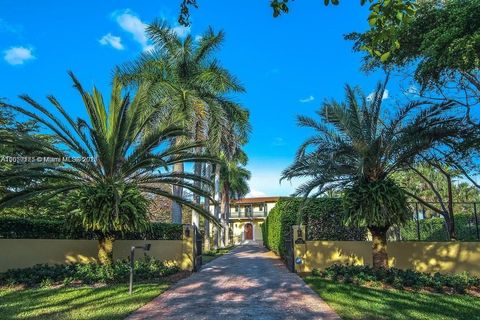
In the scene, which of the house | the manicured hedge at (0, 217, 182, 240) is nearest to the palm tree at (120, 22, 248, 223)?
the manicured hedge at (0, 217, 182, 240)

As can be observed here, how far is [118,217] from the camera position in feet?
33.8

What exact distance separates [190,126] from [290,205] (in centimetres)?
629

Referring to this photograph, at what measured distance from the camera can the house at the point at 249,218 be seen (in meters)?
57.9

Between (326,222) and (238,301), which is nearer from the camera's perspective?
(238,301)

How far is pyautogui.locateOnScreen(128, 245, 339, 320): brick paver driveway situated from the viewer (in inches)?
262

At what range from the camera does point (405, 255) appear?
482 inches

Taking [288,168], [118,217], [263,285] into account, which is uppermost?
[288,168]

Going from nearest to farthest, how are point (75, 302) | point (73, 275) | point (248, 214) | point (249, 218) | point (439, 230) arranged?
point (75, 302) < point (73, 275) < point (439, 230) < point (249, 218) < point (248, 214)

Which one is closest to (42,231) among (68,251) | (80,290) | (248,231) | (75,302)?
(68,251)

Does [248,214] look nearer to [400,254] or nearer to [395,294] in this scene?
[400,254]

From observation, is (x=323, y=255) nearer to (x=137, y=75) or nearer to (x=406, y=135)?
(x=406, y=135)

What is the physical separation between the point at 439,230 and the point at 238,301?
15.1m

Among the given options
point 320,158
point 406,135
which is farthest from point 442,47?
point 320,158

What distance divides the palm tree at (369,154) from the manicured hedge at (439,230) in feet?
11.5
